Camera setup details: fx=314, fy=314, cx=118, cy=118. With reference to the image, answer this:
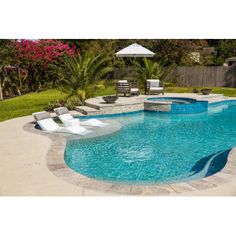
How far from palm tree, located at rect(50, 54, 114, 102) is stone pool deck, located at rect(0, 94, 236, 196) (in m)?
9.10

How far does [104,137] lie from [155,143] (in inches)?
A: 74.5

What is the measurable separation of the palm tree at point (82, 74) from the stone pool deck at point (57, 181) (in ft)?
29.8

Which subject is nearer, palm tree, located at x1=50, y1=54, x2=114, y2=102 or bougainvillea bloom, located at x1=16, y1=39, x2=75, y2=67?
palm tree, located at x1=50, y1=54, x2=114, y2=102

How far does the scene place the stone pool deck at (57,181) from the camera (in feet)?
20.7

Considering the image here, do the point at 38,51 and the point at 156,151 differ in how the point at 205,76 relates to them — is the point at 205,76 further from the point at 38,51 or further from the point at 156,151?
the point at 156,151

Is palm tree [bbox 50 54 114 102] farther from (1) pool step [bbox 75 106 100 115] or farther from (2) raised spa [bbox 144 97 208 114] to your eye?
(2) raised spa [bbox 144 97 208 114]

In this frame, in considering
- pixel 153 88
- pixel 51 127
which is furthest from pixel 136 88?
pixel 51 127

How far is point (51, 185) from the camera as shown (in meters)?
6.66

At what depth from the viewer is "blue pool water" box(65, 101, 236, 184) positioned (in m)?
8.18

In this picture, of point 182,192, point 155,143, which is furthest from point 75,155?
point 182,192

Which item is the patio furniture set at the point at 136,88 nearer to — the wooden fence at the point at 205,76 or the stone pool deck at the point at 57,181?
the wooden fence at the point at 205,76

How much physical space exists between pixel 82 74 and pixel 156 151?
929 centimetres

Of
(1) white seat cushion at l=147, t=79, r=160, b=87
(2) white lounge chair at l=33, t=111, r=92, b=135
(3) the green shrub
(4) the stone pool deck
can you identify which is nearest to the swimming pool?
(1) white seat cushion at l=147, t=79, r=160, b=87

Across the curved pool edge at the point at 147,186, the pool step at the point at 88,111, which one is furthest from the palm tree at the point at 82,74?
the curved pool edge at the point at 147,186
